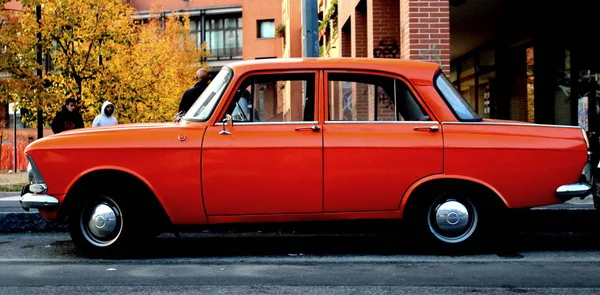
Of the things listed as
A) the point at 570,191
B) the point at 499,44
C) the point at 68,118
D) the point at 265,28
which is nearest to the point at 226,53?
the point at 265,28

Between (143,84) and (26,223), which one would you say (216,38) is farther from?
(26,223)

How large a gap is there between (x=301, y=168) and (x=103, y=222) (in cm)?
163

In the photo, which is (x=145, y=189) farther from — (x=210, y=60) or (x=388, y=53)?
(x=210, y=60)

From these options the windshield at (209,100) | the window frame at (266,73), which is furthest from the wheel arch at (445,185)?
the windshield at (209,100)

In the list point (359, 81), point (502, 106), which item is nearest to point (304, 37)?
point (359, 81)

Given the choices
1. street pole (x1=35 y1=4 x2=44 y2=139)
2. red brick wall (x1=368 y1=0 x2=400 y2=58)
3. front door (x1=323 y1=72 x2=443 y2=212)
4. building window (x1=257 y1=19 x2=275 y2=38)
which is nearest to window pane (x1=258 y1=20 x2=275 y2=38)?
building window (x1=257 y1=19 x2=275 y2=38)

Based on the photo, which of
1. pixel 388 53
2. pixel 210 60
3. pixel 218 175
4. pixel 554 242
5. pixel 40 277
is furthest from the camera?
pixel 210 60

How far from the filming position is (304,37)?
39.8 feet

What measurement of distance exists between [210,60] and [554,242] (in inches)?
2245

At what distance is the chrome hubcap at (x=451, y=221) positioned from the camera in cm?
642

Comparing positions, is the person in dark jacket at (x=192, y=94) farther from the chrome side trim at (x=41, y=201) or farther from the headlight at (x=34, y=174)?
the chrome side trim at (x=41, y=201)

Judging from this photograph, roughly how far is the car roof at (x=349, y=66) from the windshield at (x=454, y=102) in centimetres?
9

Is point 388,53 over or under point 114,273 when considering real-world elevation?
over

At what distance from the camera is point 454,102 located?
665 cm
